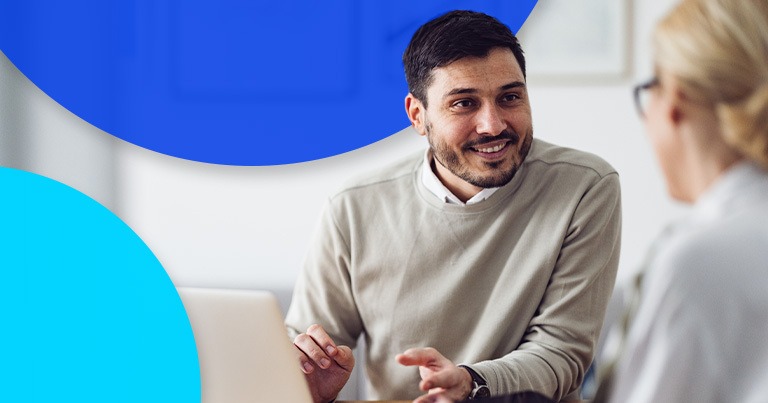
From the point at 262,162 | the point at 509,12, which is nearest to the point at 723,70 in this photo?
the point at 509,12

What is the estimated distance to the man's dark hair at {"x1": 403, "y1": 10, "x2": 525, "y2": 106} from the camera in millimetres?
2094

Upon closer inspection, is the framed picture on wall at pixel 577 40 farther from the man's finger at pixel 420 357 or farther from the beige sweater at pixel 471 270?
the man's finger at pixel 420 357

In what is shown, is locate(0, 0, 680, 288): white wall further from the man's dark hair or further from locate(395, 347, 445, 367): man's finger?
locate(395, 347, 445, 367): man's finger

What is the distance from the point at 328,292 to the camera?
6.95 feet

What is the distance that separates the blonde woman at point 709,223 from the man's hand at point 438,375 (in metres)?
0.59

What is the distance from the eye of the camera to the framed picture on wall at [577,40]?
2.99 meters

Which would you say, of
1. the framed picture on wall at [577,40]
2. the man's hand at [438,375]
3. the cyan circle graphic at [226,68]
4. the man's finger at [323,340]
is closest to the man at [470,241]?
the man's finger at [323,340]

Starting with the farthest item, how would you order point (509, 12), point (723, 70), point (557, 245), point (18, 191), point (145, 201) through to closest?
point (145, 201), point (509, 12), point (557, 245), point (18, 191), point (723, 70)

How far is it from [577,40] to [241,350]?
2034mm

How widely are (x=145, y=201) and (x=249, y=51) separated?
63 centimetres

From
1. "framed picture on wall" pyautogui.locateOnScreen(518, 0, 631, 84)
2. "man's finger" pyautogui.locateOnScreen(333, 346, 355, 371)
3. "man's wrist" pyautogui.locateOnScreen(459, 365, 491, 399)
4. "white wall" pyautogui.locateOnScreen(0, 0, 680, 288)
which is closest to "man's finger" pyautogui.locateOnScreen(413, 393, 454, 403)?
"man's wrist" pyautogui.locateOnScreen(459, 365, 491, 399)

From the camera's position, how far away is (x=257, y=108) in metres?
2.98

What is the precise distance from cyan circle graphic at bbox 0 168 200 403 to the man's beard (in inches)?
40.3

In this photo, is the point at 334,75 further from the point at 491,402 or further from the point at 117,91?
the point at 491,402
